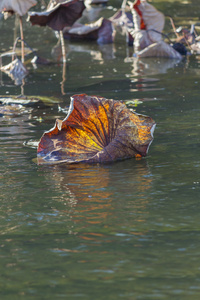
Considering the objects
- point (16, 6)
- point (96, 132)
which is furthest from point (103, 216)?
point (16, 6)

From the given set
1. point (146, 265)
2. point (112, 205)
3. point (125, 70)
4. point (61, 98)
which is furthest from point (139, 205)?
point (125, 70)

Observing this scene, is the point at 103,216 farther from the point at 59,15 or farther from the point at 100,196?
the point at 59,15

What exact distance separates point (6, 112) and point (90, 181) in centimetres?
246

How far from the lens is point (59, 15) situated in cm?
937

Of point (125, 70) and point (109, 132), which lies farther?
point (125, 70)

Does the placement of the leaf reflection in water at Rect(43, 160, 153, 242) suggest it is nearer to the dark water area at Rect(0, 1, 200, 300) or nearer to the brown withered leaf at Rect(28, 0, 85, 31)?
the dark water area at Rect(0, 1, 200, 300)

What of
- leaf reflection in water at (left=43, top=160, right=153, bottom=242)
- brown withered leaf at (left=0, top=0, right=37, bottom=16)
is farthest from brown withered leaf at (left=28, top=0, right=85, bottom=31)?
leaf reflection in water at (left=43, top=160, right=153, bottom=242)

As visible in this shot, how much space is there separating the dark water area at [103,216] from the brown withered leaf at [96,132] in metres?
0.11

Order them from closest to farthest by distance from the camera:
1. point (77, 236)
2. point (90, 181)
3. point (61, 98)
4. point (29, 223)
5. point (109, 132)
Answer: point (77, 236) → point (29, 223) → point (90, 181) → point (109, 132) → point (61, 98)

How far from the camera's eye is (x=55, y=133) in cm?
430

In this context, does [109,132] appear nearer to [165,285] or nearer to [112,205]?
[112,205]

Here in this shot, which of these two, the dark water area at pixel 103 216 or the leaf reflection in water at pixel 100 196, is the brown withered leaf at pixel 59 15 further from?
the leaf reflection in water at pixel 100 196

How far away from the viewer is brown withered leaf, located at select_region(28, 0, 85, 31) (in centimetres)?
914

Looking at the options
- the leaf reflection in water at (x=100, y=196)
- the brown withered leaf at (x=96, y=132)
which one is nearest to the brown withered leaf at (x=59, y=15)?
the brown withered leaf at (x=96, y=132)
